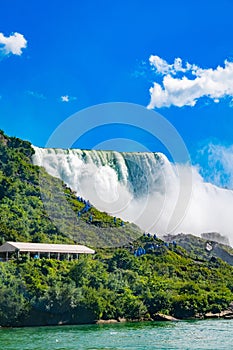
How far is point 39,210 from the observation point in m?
47.4

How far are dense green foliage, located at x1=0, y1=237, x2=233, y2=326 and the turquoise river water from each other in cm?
160

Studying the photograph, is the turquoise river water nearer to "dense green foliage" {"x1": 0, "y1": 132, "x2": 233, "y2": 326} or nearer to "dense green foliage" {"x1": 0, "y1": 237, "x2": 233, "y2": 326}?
"dense green foliage" {"x1": 0, "y1": 237, "x2": 233, "y2": 326}

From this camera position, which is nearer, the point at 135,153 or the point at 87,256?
the point at 87,256

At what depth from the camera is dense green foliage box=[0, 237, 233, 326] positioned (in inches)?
1105

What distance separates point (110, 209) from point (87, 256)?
17660 mm

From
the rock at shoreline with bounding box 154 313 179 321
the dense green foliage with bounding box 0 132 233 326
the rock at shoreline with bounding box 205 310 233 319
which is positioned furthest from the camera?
the rock at shoreline with bounding box 205 310 233 319

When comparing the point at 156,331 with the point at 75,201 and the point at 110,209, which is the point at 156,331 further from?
the point at 110,209

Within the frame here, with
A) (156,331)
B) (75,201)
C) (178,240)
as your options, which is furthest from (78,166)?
(156,331)

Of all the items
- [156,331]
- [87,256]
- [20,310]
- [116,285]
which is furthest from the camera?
[87,256]

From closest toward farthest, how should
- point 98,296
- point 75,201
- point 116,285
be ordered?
point 98,296 < point 116,285 < point 75,201

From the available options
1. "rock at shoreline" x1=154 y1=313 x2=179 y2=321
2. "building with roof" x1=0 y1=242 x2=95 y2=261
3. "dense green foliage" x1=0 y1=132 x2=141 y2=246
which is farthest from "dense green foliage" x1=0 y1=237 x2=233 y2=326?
"dense green foliage" x1=0 y1=132 x2=141 y2=246

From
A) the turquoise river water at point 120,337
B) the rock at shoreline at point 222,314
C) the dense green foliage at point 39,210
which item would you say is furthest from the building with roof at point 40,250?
the rock at shoreline at point 222,314

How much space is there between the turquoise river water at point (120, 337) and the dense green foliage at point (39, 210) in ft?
49.9

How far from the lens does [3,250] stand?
117 feet
